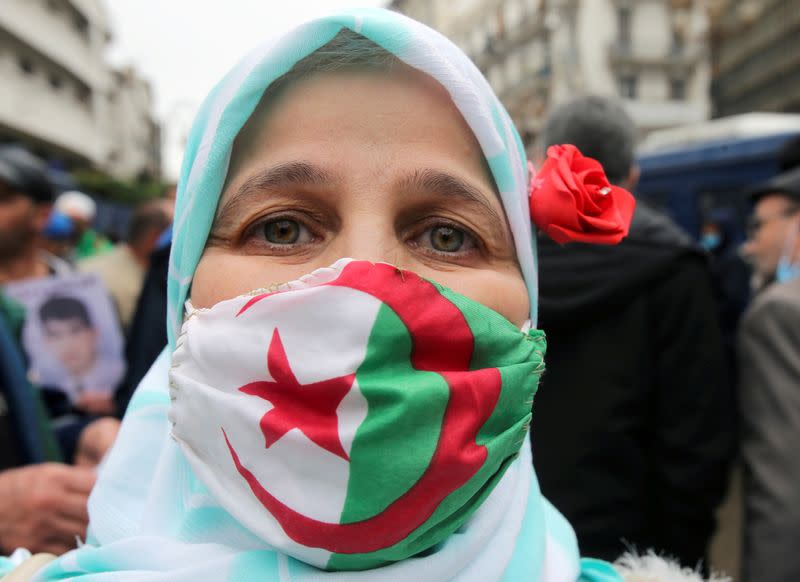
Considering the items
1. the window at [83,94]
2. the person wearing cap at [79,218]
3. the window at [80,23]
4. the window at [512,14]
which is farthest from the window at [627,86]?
the person wearing cap at [79,218]

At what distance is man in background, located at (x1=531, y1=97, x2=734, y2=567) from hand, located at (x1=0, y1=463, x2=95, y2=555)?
1.31m

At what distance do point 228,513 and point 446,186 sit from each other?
23.7 inches

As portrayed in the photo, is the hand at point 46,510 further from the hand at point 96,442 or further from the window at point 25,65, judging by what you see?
the window at point 25,65

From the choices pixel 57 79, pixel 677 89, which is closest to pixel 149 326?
pixel 57 79

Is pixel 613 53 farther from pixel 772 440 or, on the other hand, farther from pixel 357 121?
pixel 357 121

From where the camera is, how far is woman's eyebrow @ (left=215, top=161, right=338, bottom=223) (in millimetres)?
974

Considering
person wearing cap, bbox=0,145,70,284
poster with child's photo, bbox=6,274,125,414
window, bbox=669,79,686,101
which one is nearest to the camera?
Answer: poster with child's photo, bbox=6,274,125,414

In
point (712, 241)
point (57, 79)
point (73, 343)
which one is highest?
point (57, 79)

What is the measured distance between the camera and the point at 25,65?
24.0m

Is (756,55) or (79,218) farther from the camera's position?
(756,55)

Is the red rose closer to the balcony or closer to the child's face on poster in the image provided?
the child's face on poster

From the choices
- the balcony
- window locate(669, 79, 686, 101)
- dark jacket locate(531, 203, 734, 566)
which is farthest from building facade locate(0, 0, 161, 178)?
window locate(669, 79, 686, 101)

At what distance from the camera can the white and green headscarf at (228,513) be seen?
0.94 meters

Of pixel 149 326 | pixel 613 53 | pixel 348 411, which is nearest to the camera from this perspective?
pixel 348 411
